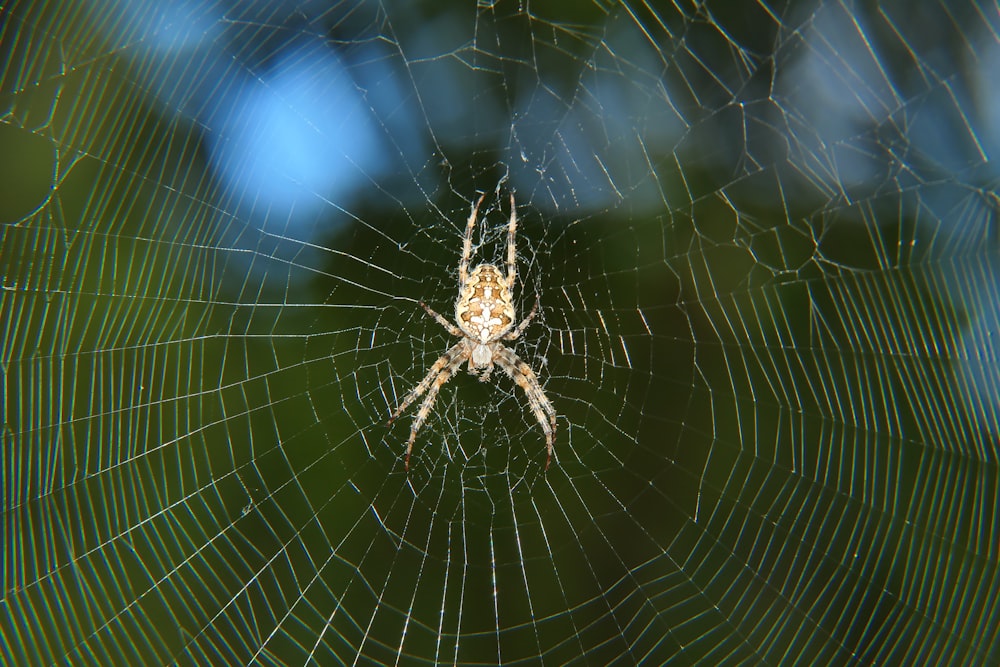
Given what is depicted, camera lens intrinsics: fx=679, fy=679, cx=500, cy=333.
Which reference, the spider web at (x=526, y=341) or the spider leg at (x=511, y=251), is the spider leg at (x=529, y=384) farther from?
the spider leg at (x=511, y=251)

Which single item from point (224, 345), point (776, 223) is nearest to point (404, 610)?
point (224, 345)

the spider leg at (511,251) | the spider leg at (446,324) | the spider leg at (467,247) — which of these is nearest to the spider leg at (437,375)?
the spider leg at (446,324)

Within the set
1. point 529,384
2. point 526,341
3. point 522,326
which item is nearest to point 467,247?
point 522,326

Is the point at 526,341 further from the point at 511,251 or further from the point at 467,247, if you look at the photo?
the point at 467,247

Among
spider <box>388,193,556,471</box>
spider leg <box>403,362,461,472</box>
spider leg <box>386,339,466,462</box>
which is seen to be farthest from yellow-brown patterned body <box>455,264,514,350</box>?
spider leg <box>403,362,461,472</box>

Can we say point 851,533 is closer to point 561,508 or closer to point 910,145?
point 561,508

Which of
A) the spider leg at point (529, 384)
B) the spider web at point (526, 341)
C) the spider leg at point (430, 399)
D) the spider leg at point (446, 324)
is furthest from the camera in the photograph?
the spider leg at point (529, 384)
